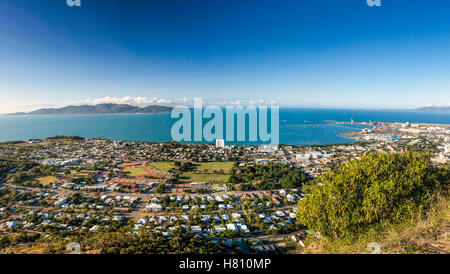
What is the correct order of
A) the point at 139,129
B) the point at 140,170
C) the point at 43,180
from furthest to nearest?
the point at 139,129 < the point at 140,170 < the point at 43,180

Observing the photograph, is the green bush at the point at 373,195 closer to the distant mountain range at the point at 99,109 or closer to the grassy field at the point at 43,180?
the grassy field at the point at 43,180

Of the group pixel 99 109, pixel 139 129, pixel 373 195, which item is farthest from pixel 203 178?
pixel 99 109

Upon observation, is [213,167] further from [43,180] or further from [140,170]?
[43,180]

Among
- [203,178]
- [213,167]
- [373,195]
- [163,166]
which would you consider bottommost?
[203,178]

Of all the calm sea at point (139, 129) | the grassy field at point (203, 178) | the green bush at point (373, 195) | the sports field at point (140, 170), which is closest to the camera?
the green bush at point (373, 195)

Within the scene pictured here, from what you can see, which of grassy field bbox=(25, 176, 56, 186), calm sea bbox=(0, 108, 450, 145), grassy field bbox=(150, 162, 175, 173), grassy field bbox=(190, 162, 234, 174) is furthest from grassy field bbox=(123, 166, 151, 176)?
calm sea bbox=(0, 108, 450, 145)

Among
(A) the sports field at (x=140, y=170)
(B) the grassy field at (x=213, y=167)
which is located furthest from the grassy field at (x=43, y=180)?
(B) the grassy field at (x=213, y=167)

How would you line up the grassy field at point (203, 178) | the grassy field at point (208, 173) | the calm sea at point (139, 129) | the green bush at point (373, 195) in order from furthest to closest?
the calm sea at point (139, 129)
the grassy field at point (208, 173)
the grassy field at point (203, 178)
the green bush at point (373, 195)
